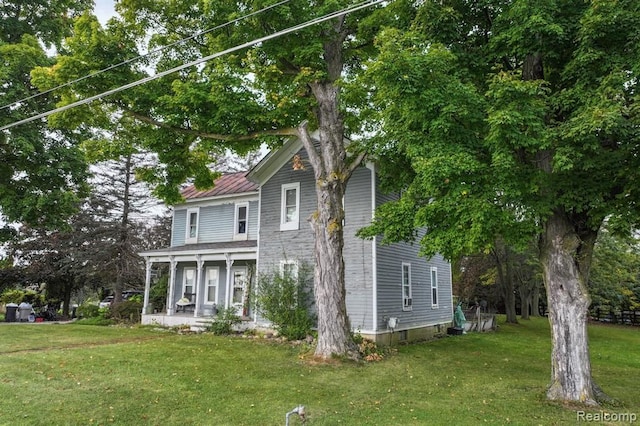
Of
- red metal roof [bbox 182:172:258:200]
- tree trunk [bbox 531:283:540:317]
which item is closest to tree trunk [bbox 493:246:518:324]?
tree trunk [bbox 531:283:540:317]

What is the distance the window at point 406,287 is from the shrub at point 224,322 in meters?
6.40

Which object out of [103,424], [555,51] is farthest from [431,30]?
[103,424]

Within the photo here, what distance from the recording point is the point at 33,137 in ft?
51.9

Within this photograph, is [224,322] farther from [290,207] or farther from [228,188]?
[228,188]

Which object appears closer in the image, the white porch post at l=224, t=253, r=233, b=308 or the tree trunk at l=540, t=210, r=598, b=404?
the tree trunk at l=540, t=210, r=598, b=404

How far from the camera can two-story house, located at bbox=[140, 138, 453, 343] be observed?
14.2 meters

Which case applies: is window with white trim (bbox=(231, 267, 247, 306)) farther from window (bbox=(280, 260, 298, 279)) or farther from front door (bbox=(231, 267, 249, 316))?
window (bbox=(280, 260, 298, 279))

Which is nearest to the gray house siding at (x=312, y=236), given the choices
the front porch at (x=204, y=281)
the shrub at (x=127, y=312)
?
the front porch at (x=204, y=281)

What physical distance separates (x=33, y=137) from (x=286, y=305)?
1180cm

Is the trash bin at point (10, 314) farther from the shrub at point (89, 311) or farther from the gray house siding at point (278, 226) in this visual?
the gray house siding at point (278, 226)

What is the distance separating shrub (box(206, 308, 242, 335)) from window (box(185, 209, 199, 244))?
5.03 meters

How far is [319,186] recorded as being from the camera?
11.6 meters

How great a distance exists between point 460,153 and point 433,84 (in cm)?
130

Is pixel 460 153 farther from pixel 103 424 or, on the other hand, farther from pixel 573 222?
pixel 103 424
